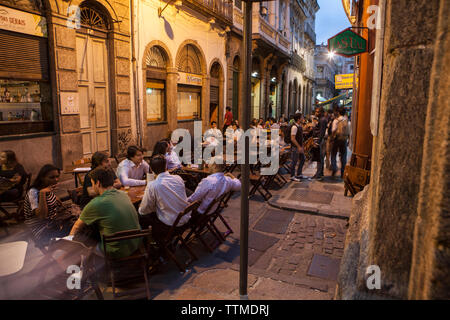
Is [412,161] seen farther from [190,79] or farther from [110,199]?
[190,79]

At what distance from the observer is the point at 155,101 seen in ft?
40.2

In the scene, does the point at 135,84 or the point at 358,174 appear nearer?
the point at 358,174

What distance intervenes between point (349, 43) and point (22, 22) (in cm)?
721

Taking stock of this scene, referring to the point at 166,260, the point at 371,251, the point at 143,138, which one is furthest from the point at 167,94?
the point at 371,251

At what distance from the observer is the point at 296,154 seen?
919cm

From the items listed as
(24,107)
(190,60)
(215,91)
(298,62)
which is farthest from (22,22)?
(298,62)

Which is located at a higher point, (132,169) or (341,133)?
(341,133)

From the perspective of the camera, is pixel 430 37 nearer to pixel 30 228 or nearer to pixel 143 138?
pixel 30 228

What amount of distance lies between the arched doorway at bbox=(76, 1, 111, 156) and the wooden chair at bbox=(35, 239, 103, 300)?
20.9 feet

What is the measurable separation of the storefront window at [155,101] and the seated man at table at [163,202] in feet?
26.8

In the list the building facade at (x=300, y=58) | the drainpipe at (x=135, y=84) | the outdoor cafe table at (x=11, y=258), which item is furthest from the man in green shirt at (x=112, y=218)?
the building facade at (x=300, y=58)

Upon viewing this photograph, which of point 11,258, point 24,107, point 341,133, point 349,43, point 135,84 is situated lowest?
point 11,258

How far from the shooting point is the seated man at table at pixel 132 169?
17.6 feet
